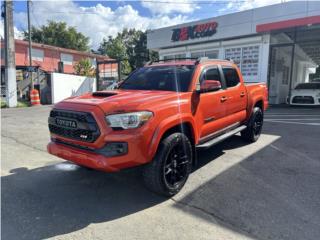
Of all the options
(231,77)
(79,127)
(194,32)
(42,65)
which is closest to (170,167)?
(79,127)

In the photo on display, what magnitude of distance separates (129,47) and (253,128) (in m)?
48.8

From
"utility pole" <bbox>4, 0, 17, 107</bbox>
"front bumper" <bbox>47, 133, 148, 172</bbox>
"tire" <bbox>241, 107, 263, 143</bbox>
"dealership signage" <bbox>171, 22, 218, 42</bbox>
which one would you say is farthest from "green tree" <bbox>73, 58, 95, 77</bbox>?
"front bumper" <bbox>47, 133, 148, 172</bbox>

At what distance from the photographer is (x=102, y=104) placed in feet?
11.9

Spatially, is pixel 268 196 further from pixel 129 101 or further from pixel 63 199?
pixel 63 199

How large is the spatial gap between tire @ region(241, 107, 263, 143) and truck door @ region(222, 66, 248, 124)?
38 centimetres

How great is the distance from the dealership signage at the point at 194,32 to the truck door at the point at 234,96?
12.7 m

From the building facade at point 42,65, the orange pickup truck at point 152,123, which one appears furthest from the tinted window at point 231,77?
the building facade at point 42,65

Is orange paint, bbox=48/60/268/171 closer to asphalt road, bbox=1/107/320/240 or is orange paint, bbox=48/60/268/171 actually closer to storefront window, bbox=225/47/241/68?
asphalt road, bbox=1/107/320/240

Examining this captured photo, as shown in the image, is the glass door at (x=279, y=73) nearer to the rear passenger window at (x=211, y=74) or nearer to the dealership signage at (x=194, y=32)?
the dealership signage at (x=194, y=32)

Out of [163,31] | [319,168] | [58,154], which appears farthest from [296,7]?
[58,154]

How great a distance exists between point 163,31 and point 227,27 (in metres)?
5.59

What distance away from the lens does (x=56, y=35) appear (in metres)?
46.3

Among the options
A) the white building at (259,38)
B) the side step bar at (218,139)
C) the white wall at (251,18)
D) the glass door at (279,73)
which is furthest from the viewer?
the glass door at (279,73)

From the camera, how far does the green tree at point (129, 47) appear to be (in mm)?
47412
